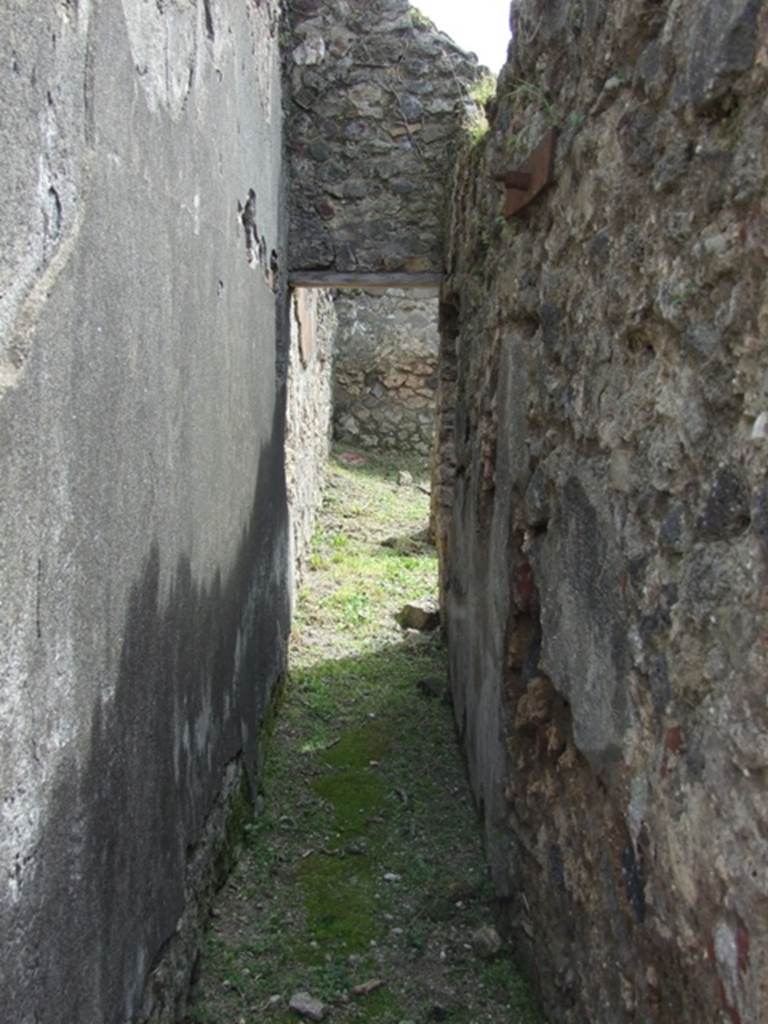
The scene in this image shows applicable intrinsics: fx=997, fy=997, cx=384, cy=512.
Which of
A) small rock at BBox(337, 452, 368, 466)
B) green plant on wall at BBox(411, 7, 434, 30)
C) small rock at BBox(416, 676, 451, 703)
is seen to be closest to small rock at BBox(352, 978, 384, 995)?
small rock at BBox(416, 676, 451, 703)

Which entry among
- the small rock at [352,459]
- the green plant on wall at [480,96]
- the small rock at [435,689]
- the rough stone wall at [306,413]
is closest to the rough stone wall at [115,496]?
the small rock at [435,689]

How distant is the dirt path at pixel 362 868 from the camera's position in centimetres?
271

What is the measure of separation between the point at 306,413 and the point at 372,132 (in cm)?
246

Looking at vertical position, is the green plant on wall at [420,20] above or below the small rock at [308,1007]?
above

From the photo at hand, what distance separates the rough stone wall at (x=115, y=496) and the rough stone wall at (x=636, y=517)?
911 mm

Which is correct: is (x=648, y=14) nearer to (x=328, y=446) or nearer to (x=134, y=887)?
(x=134, y=887)

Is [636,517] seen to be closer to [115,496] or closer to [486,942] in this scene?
[115,496]

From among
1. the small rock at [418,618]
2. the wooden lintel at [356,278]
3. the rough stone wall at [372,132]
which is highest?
the rough stone wall at [372,132]

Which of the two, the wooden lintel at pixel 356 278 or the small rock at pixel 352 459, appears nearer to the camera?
the wooden lintel at pixel 356 278

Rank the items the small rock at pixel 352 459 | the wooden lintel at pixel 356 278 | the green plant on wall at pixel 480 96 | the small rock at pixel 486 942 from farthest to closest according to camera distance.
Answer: the small rock at pixel 352 459 < the wooden lintel at pixel 356 278 < the green plant on wall at pixel 480 96 < the small rock at pixel 486 942

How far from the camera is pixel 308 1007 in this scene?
2613 mm

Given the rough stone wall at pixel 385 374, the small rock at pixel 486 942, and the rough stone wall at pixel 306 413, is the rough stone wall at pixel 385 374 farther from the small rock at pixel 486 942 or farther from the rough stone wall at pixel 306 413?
the small rock at pixel 486 942

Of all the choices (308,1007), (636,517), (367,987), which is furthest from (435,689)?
(636,517)

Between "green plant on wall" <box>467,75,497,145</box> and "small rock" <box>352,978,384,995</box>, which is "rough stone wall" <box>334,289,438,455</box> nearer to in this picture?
"green plant on wall" <box>467,75,497,145</box>
